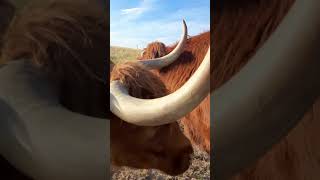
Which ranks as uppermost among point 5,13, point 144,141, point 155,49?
point 5,13

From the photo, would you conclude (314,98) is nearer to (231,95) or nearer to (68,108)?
(231,95)

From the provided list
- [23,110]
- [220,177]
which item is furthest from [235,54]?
[23,110]

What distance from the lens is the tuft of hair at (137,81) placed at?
2445 mm

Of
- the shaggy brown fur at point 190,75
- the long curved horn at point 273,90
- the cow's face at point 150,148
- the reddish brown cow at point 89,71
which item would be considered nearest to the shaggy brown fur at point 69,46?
the reddish brown cow at point 89,71

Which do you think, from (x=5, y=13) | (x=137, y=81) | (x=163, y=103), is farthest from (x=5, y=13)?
(x=163, y=103)

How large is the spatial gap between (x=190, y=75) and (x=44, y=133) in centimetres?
67

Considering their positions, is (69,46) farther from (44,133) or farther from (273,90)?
(273,90)

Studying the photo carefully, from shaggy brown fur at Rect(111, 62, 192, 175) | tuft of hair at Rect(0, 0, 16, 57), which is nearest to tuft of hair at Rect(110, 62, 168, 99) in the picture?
shaggy brown fur at Rect(111, 62, 192, 175)

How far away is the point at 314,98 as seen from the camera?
226 centimetres

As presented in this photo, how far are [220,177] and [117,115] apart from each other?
1.63ft

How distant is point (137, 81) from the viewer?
246 centimetres

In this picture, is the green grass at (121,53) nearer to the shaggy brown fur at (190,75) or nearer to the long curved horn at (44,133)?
the shaggy brown fur at (190,75)

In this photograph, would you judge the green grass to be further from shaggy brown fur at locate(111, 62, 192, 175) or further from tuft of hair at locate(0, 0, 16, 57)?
tuft of hair at locate(0, 0, 16, 57)

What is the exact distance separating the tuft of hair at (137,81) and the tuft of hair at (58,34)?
132 millimetres
